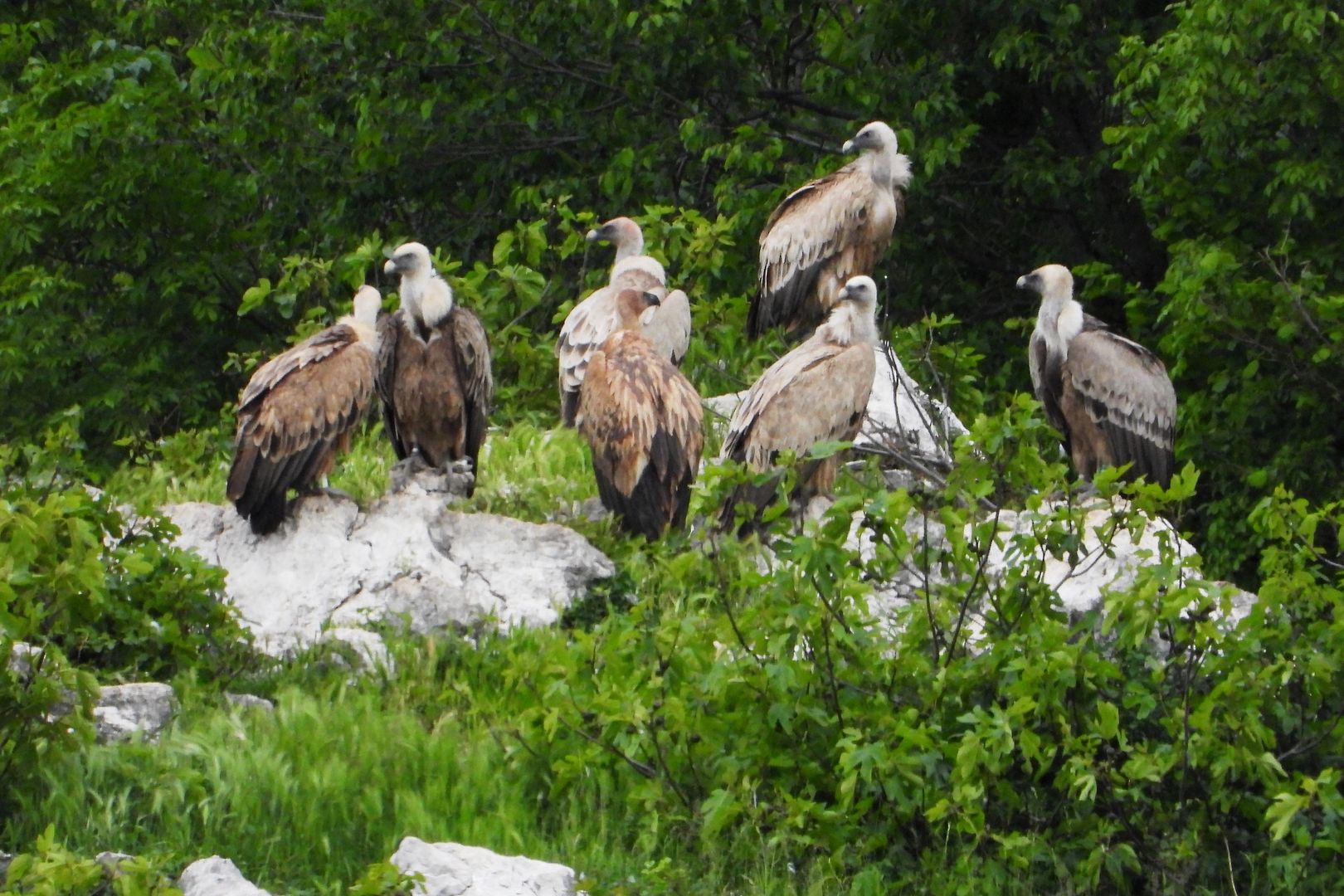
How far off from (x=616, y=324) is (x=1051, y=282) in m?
2.04

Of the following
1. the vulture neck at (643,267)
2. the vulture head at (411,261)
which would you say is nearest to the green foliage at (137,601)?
the vulture head at (411,261)

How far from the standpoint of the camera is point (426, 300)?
9.15 metres

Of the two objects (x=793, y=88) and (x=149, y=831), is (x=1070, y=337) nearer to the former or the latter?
(x=149, y=831)

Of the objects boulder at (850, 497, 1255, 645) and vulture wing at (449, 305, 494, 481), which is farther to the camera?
vulture wing at (449, 305, 494, 481)

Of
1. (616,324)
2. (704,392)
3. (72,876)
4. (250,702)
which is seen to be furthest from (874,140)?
(72,876)

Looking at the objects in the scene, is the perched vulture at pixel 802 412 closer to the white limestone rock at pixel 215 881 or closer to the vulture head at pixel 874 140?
the vulture head at pixel 874 140

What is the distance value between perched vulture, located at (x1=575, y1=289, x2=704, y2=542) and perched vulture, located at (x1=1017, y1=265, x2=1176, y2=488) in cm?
191

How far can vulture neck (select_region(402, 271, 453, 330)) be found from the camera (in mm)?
9141

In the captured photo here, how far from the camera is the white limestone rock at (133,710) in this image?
6305 mm

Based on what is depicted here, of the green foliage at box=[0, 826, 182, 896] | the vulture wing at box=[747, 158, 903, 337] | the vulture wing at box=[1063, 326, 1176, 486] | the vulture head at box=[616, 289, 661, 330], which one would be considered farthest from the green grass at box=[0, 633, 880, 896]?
the vulture wing at box=[747, 158, 903, 337]

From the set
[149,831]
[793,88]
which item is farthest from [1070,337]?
[793,88]

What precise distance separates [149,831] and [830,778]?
192 centimetres

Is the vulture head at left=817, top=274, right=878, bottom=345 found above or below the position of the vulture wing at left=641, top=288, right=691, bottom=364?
above

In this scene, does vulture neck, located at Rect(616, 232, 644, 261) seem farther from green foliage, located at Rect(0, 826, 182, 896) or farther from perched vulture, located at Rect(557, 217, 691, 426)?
green foliage, located at Rect(0, 826, 182, 896)
